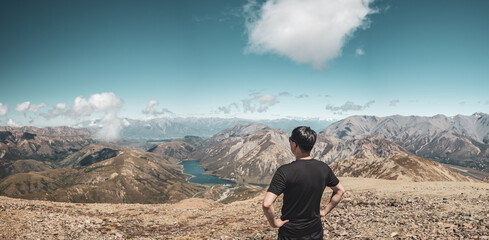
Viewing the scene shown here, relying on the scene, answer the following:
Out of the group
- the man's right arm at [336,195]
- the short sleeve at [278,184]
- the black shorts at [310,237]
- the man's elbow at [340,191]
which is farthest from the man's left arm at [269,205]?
the man's elbow at [340,191]

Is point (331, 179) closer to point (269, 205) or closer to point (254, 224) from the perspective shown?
point (269, 205)

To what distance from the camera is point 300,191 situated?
17.4 feet

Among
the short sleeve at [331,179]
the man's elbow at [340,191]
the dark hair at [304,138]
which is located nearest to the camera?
the dark hair at [304,138]

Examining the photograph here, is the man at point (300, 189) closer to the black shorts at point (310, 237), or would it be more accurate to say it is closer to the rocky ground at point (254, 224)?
the black shorts at point (310, 237)

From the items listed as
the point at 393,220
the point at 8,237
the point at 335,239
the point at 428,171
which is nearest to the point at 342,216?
the point at 393,220

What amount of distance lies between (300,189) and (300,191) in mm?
50

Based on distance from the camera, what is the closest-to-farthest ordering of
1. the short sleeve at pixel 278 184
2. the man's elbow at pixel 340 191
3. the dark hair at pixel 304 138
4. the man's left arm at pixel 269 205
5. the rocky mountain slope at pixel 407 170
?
the man's left arm at pixel 269 205
the short sleeve at pixel 278 184
the dark hair at pixel 304 138
the man's elbow at pixel 340 191
the rocky mountain slope at pixel 407 170

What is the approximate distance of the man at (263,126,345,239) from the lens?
5211mm

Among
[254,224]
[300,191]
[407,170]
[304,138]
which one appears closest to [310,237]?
[300,191]

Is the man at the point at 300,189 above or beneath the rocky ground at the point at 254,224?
above

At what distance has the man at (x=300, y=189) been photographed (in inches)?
205

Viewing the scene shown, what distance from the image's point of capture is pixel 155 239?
49.3ft

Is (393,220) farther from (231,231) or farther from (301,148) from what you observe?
(301,148)

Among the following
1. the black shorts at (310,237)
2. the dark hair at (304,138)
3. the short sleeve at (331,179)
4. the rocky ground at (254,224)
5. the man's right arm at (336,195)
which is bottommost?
the rocky ground at (254,224)
